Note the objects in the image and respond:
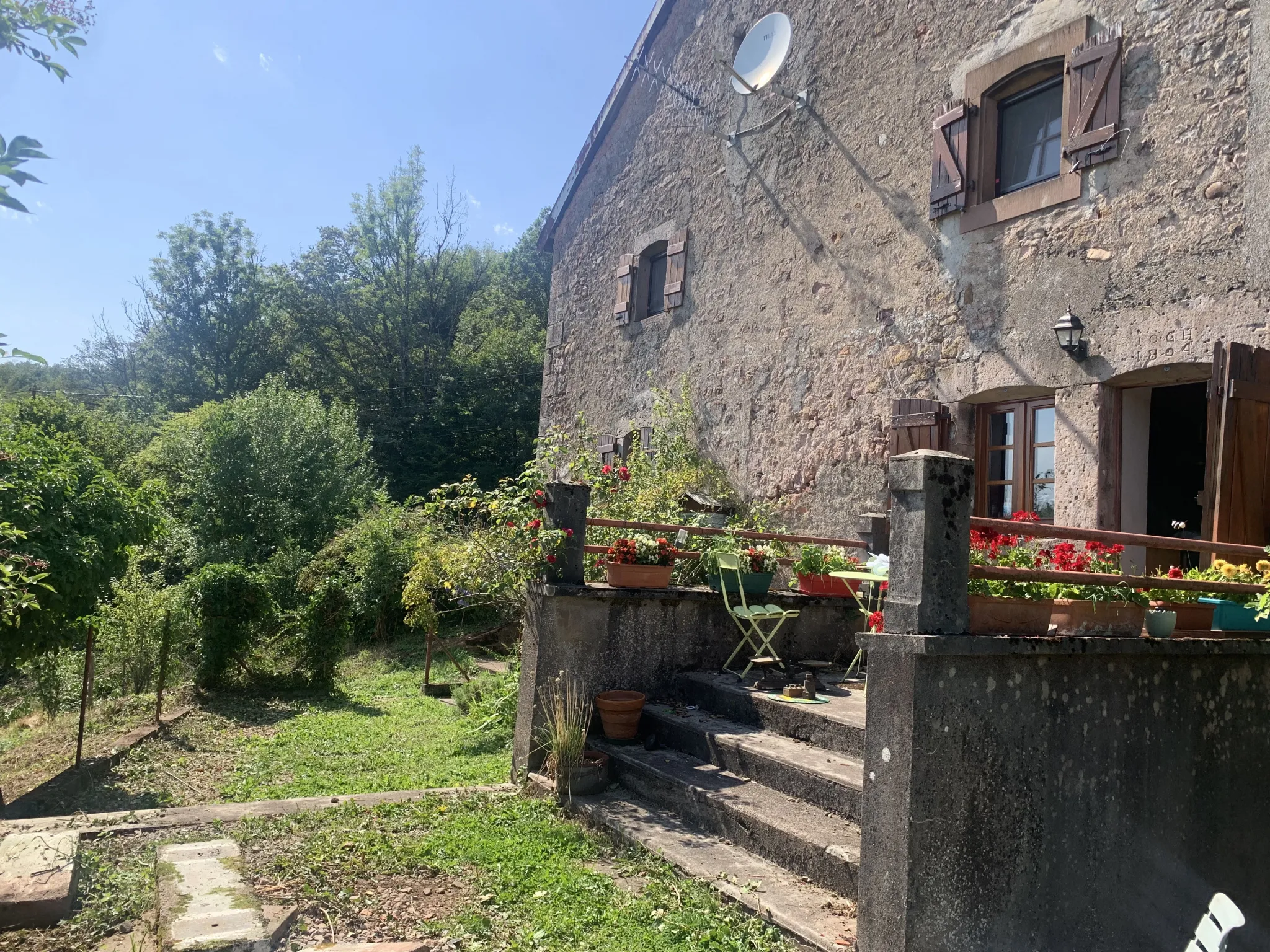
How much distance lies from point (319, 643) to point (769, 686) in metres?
6.33

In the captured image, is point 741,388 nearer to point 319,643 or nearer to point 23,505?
point 319,643

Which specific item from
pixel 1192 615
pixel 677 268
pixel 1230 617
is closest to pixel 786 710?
pixel 1192 615

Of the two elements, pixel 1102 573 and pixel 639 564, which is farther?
pixel 639 564

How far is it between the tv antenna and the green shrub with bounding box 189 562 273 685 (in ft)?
25.4

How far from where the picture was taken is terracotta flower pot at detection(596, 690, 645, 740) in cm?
525

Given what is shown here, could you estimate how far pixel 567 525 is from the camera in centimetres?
538

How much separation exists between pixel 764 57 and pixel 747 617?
6460mm

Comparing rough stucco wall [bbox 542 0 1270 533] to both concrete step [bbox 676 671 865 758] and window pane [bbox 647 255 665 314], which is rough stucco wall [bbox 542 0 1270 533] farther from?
concrete step [bbox 676 671 865 758]

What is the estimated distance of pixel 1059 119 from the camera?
21.5 feet

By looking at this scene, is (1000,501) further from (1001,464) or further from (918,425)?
(918,425)

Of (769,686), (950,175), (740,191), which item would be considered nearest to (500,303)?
(740,191)

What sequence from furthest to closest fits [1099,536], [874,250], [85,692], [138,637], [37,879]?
[138,637], [874,250], [85,692], [1099,536], [37,879]

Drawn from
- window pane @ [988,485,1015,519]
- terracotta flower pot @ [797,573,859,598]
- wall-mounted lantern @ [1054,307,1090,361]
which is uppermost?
wall-mounted lantern @ [1054,307,1090,361]

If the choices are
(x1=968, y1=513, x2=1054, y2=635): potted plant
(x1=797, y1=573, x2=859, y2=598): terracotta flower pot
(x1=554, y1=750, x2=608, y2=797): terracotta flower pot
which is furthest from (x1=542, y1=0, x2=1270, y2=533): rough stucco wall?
(x1=554, y1=750, x2=608, y2=797): terracotta flower pot
